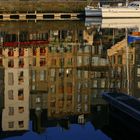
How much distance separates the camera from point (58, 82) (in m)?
38.2

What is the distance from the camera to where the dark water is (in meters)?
27.2

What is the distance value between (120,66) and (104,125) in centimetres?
2169

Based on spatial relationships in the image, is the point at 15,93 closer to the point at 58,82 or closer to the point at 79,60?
the point at 58,82

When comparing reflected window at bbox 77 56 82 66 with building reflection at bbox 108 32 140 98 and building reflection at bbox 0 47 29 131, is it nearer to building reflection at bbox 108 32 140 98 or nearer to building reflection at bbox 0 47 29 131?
building reflection at bbox 108 32 140 98

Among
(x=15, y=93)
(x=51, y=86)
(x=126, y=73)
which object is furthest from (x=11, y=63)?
(x=15, y=93)

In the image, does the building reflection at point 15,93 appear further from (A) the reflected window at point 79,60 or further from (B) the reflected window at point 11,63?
(A) the reflected window at point 79,60

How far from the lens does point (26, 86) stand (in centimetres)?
3947

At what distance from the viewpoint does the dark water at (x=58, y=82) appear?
27.2 metres

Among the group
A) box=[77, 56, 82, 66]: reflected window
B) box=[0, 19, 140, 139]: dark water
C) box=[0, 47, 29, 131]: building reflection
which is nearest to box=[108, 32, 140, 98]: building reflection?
Result: box=[0, 19, 140, 139]: dark water

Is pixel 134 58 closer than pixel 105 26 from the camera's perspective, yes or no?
Yes

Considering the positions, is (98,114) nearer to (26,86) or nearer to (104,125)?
(104,125)

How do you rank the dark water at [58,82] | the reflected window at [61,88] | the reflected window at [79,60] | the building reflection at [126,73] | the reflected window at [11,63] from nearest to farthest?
the dark water at [58,82] < the reflected window at [61,88] < the building reflection at [126,73] < the reflected window at [11,63] < the reflected window at [79,60]

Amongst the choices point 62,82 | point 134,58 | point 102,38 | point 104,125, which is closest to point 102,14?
point 102,38

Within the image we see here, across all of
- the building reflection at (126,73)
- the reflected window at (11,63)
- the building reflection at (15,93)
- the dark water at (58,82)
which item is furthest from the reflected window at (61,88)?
the reflected window at (11,63)
